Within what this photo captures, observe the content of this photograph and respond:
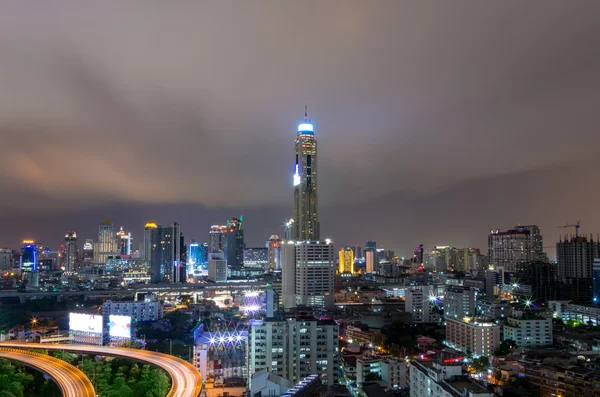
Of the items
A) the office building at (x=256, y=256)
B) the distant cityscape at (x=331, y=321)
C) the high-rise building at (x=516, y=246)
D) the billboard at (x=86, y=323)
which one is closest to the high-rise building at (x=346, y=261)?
the office building at (x=256, y=256)

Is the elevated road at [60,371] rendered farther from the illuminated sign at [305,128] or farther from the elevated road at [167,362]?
the illuminated sign at [305,128]

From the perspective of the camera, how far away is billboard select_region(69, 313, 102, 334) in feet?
55.5

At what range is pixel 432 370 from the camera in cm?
874

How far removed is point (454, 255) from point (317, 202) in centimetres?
2795

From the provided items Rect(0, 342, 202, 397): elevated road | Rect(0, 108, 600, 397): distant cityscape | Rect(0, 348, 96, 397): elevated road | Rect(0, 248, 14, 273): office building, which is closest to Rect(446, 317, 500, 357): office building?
Rect(0, 108, 600, 397): distant cityscape

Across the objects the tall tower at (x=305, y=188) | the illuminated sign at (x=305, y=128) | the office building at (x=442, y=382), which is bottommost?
the office building at (x=442, y=382)

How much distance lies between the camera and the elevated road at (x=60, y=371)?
10.9 metres

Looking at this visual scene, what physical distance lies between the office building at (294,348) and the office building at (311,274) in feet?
49.1

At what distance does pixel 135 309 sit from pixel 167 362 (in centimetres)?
1126

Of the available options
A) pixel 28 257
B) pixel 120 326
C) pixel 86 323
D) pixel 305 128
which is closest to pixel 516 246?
pixel 305 128

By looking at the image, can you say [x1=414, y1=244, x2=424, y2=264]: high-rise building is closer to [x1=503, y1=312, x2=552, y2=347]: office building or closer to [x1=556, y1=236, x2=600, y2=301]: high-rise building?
[x1=556, y1=236, x2=600, y2=301]: high-rise building

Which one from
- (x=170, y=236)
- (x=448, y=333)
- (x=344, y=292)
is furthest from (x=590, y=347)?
(x=170, y=236)

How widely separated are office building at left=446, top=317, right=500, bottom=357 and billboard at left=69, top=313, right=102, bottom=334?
12967 mm

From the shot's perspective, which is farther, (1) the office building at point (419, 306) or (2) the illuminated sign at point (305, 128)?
(2) the illuminated sign at point (305, 128)
